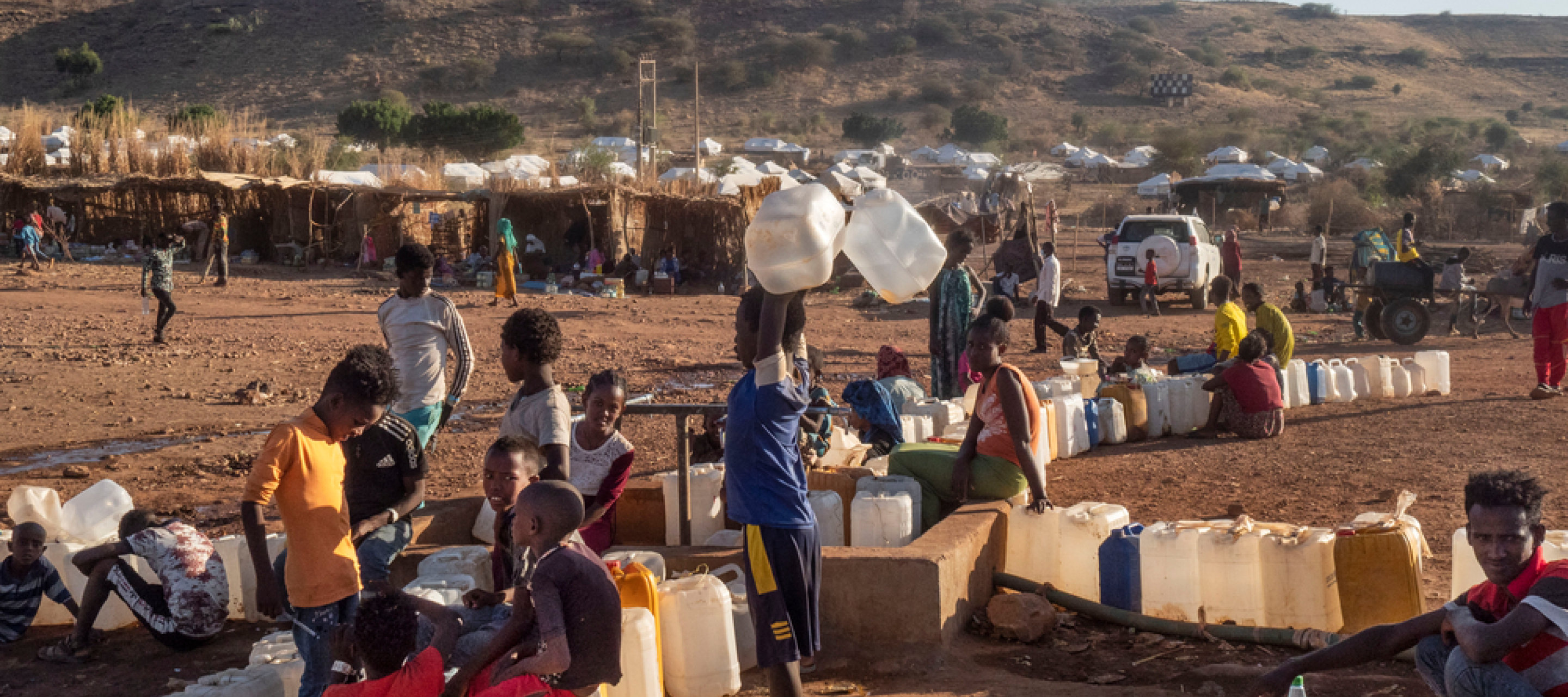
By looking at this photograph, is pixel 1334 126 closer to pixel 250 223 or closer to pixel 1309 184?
pixel 1309 184

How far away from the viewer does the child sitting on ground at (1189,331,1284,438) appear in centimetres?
881

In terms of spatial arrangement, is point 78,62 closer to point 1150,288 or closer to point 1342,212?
point 1342,212

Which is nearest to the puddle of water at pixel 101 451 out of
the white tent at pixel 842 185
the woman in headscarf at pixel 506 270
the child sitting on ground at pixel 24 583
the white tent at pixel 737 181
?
the child sitting on ground at pixel 24 583

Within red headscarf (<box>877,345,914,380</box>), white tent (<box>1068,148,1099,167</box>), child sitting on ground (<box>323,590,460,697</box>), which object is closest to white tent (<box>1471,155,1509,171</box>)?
white tent (<box>1068,148,1099,167</box>)

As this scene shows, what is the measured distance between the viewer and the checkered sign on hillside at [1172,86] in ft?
240

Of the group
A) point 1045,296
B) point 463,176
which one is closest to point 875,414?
point 1045,296

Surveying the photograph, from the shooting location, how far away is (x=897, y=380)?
26.9 feet

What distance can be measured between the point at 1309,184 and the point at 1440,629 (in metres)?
49.2

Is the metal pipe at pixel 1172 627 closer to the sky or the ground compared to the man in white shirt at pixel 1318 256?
closer to the ground

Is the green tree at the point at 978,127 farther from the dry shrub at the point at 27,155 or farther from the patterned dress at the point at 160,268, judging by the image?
the patterned dress at the point at 160,268

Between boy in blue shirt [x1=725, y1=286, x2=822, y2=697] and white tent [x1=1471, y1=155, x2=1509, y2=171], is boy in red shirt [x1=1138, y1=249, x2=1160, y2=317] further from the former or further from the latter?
Answer: white tent [x1=1471, y1=155, x2=1509, y2=171]

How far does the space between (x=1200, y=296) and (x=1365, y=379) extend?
31.1 ft

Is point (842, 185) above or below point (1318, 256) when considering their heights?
above

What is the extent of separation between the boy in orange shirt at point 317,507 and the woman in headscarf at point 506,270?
49.9ft
